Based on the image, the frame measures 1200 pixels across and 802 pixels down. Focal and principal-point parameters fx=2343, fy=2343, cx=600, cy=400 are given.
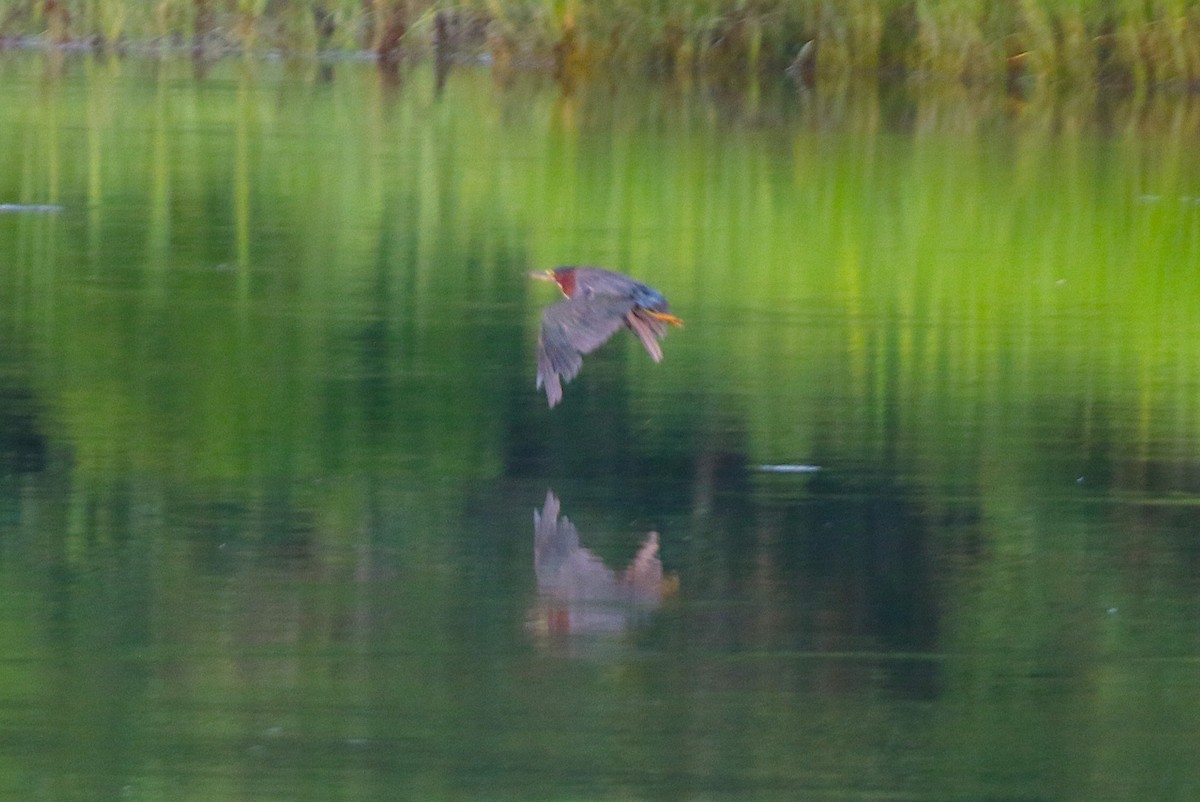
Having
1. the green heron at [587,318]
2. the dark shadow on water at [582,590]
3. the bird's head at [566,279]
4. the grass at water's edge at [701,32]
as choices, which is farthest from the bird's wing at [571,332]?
the grass at water's edge at [701,32]

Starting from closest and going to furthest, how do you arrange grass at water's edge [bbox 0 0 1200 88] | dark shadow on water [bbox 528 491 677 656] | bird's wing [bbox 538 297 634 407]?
1. dark shadow on water [bbox 528 491 677 656]
2. bird's wing [bbox 538 297 634 407]
3. grass at water's edge [bbox 0 0 1200 88]

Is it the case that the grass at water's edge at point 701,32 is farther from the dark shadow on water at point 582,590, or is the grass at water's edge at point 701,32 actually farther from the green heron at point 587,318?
the dark shadow on water at point 582,590

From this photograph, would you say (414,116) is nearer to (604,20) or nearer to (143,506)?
(604,20)

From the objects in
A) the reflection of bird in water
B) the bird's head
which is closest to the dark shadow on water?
the reflection of bird in water

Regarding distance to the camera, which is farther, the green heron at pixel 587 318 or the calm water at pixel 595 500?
the green heron at pixel 587 318

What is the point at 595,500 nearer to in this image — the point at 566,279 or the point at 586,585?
the point at 586,585

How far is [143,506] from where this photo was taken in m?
5.18

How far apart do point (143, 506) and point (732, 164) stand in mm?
7527

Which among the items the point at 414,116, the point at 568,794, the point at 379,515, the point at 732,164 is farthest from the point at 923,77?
the point at 568,794

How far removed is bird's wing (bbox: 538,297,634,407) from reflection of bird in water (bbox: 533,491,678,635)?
29.7 inches

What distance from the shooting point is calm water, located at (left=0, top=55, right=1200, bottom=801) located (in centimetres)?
381

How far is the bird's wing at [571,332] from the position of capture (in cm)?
584

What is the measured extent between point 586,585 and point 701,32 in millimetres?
14956

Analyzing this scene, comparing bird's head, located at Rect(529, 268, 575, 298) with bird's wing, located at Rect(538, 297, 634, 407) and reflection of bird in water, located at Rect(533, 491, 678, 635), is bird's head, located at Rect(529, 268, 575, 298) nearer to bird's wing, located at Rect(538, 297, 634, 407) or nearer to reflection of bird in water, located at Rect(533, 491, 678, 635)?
bird's wing, located at Rect(538, 297, 634, 407)
